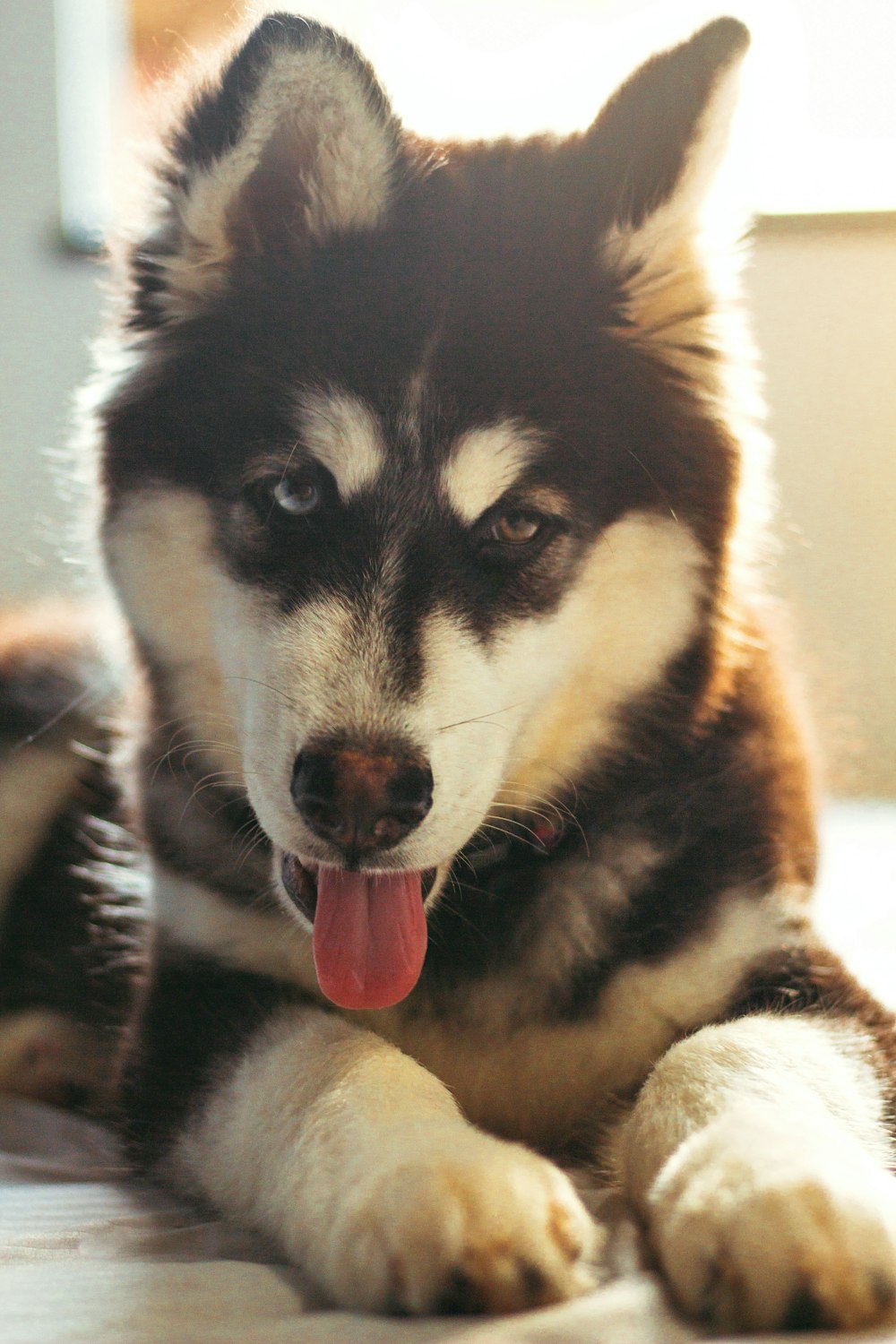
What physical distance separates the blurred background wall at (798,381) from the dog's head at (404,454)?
8.34ft

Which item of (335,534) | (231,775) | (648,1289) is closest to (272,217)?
(335,534)

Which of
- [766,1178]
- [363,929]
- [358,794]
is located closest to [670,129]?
[358,794]

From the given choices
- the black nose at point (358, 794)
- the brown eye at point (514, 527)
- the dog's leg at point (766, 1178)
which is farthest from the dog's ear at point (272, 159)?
the dog's leg at point (766, 1178)

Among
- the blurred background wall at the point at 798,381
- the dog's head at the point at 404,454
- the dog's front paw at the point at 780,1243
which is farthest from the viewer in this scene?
the blurred background wall at the point at 798,381

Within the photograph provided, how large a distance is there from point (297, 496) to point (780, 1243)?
90cm

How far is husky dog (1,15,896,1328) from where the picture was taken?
1.25 meters

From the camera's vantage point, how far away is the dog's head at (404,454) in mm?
1284

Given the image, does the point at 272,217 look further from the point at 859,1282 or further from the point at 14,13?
the point at 14,13

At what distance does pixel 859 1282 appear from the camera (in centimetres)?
91

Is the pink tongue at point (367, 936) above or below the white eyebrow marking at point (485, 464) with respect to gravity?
below

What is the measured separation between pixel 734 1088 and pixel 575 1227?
0.86 ft

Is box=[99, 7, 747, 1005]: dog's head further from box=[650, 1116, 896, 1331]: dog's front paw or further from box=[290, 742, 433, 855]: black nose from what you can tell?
box=[650, 1116, 896, 1331]: dog's front paw

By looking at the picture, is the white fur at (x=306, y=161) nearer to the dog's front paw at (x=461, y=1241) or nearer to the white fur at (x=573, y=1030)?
the white fur at (x=573, y=1030)

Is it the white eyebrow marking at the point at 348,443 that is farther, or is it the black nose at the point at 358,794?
the white eyebrow marking at the point at 348,443
